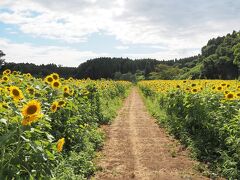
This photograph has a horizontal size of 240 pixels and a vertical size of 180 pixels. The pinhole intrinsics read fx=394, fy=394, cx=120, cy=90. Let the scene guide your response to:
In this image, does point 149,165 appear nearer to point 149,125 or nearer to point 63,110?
point 63,110

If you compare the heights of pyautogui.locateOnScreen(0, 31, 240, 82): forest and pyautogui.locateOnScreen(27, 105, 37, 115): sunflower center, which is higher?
pyautogui.locateOnScreen(0, 31, 240, 82): forest

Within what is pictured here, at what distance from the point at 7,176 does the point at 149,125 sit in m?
9.88

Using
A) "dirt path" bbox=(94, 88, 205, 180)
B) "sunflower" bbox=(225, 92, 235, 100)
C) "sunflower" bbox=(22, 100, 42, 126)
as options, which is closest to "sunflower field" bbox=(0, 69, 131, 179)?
"sunflower" bbox=(22, 100, 42, 126)

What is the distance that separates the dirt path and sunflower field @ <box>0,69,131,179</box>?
0.38m

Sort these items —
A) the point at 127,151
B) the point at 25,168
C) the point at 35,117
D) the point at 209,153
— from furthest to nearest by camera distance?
the point at 127,151, the point at 209,153, the point at 25,168, the point at 35,117

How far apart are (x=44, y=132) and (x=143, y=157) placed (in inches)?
175

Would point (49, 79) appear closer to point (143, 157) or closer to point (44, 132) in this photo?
point (143, 157)

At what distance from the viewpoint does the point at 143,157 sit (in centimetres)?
830

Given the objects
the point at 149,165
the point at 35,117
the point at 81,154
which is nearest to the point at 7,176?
the point at 35,117

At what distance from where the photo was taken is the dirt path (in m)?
7.05

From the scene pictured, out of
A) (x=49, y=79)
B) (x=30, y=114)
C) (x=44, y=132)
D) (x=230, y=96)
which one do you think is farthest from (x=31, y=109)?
(x=230, y=96)

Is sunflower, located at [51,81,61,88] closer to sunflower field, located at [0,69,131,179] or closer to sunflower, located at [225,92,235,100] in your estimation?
sunflower field, located at [0,69,131,179]

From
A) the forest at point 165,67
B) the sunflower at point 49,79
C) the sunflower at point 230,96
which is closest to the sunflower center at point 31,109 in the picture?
the sunflower at point 49,79

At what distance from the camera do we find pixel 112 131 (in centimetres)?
1180
